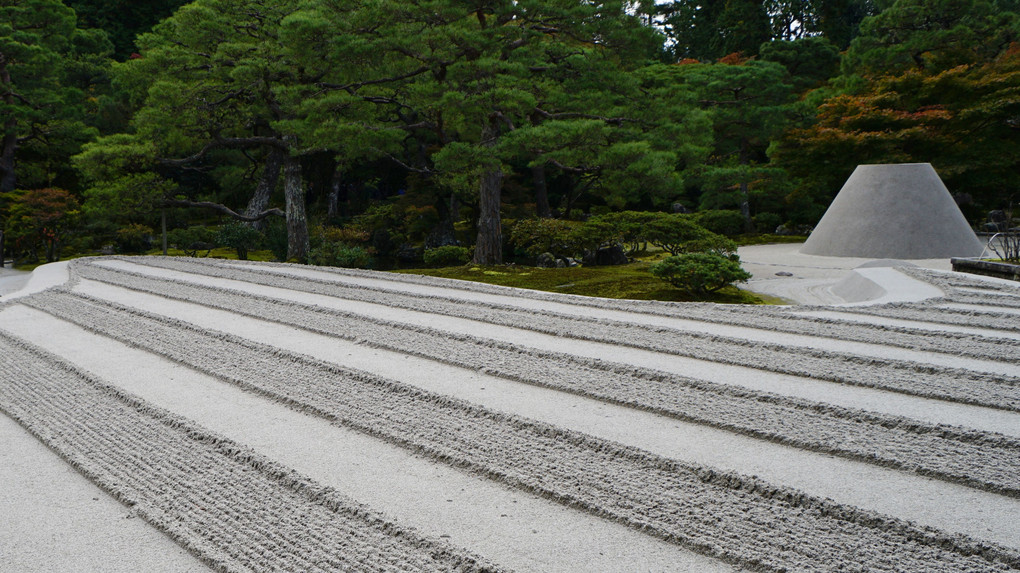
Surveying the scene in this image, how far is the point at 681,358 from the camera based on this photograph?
3.97 meters

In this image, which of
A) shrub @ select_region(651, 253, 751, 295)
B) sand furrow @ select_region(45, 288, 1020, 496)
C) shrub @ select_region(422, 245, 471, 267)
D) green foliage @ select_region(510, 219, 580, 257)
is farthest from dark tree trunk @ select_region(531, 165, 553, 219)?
sand furrow @ select_region(45, 288, 1020, 496)

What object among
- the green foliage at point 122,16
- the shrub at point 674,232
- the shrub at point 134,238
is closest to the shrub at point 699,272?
the shrub at point 674,232

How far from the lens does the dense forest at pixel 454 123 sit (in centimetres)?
941

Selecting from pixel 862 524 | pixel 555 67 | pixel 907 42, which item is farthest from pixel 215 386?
pixel 907 42

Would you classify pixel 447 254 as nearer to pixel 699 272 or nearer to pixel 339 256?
pixel 339 256

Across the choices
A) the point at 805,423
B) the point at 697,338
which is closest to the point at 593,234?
the point at 697,338

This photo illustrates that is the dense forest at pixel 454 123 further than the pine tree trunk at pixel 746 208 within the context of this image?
No

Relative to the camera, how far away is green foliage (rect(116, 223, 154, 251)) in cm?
1370

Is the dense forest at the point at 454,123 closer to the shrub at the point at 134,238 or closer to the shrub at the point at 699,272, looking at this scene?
the shrub at the point at 134,238

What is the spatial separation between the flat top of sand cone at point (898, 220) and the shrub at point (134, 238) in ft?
40.2

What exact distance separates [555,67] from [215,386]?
7589 mm

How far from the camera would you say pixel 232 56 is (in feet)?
40.6

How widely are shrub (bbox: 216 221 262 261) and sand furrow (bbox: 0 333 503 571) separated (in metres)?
10.4

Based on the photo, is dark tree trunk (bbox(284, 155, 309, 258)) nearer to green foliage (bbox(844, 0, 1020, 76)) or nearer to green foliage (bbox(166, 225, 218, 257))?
green foliage (bbox(166, 225, 218, 257))
